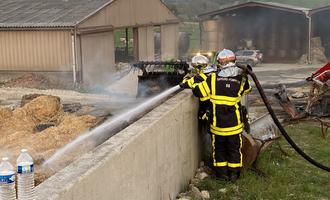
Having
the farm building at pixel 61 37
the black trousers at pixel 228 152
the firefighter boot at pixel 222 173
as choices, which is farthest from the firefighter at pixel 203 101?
the farm building at pixel 61 37

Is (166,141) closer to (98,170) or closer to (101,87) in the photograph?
(98,170)

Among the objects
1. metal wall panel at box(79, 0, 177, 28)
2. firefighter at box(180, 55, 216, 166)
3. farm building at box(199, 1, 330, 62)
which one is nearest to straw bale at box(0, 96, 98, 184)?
firefighter at box(180, 55, 216, 166)

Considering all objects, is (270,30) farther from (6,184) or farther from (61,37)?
(6,184)

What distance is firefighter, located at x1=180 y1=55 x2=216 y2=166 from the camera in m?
6.52

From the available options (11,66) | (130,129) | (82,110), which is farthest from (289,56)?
(130,129)

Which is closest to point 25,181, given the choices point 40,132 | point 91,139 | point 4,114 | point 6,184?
point 6,184

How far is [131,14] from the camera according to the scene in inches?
1006

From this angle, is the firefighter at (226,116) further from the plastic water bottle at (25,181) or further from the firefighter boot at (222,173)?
the plastic water bottle at (25,181)

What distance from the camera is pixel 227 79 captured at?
6293 millimetres

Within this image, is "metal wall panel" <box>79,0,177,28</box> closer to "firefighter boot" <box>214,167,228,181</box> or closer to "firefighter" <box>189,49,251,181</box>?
"firefighter" <box>189,49,251,181</box>

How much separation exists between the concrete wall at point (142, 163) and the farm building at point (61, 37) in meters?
14.0

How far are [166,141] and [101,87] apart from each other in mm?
15619

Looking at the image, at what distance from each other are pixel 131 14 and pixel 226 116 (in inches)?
787

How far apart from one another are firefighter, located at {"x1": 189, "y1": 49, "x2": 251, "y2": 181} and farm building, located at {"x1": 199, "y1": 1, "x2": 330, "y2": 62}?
97.0 feet
